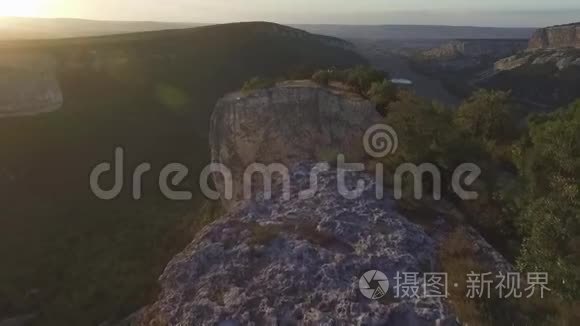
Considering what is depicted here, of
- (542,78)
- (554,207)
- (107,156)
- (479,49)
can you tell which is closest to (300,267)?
(554,207)

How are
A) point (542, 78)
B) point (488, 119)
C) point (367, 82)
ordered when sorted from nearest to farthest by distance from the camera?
point (488, 119)
point (367, 82)
point (542, 78)

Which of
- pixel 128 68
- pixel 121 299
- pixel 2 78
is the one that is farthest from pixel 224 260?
pixel 128 68

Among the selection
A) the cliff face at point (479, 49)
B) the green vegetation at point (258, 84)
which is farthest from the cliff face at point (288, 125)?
the cliff face at point (479, 49)

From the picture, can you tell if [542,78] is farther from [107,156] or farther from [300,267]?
[300,267]

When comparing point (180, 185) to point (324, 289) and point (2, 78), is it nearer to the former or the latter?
point (2, 78)

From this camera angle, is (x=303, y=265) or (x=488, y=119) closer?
(x=303, y=265)

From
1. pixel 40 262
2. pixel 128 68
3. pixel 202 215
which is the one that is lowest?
pixel 40 262
